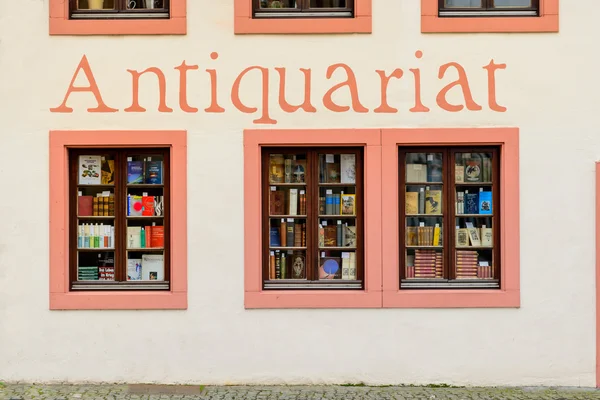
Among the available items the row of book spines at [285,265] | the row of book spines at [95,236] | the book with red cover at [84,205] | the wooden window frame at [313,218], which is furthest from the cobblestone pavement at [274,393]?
the book with red cover at [84,205]

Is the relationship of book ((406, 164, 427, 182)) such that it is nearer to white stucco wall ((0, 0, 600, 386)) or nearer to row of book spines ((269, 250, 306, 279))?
white stucco wall ((0, 0, 600, 386))

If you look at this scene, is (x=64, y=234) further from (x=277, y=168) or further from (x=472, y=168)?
(x=472, y=168)

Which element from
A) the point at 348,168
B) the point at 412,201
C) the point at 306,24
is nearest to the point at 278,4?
the point at 306,24

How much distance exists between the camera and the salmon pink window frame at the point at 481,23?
905cm

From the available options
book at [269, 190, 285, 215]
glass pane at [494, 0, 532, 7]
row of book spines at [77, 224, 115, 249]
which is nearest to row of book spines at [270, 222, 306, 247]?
book at [269, 190, 285, 215]

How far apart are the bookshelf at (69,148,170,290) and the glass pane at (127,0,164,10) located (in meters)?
1.58

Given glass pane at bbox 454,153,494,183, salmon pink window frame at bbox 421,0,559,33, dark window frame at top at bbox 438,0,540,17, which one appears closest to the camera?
salmon pink window frame at bbox 421,0,559,33

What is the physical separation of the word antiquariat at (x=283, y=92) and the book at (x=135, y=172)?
61cm

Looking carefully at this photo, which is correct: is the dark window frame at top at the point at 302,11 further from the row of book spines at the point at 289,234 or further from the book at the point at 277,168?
the row of book spines at the point at 289,234

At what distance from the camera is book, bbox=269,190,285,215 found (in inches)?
369

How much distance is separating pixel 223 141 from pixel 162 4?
1695mm

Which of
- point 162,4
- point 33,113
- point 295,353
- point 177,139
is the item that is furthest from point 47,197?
point 295,353

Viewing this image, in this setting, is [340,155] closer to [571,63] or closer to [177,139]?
[177,139]

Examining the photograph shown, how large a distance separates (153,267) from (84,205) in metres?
1.03
